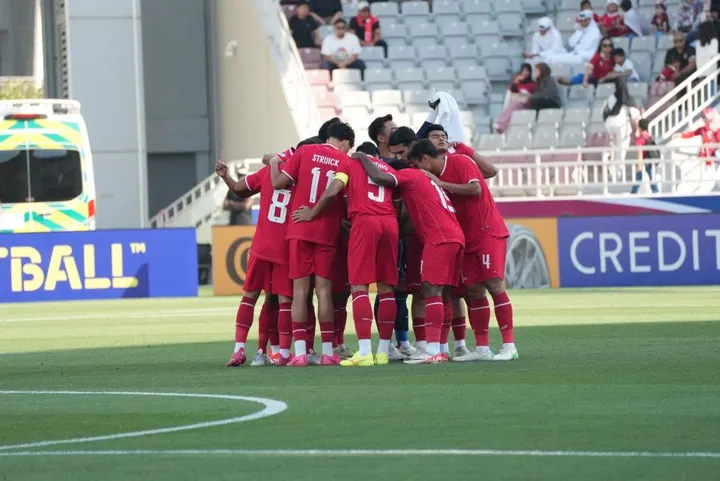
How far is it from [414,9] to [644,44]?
18.0 feet

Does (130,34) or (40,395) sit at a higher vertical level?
(130,34)

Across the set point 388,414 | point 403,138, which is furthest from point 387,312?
point 388,414

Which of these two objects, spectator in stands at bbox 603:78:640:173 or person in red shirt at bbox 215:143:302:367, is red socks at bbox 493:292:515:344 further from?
spectator in stands at bbox 603:78:640:173

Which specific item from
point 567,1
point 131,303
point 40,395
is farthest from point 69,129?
point 40,395

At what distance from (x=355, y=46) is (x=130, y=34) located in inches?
198

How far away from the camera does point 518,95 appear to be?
113 feet

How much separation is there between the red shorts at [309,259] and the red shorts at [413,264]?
29.3 inches

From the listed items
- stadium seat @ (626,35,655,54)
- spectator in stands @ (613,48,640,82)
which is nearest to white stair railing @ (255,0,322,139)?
spectator in stands @ (613,48,640,82)

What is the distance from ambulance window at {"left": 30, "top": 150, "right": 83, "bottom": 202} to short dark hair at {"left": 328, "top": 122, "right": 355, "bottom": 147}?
19211 mm

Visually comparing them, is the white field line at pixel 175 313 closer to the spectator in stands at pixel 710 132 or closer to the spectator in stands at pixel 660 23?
the spectator in stands at pixel 710 132

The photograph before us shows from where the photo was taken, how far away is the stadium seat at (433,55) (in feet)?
121

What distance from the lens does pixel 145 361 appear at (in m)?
14.4

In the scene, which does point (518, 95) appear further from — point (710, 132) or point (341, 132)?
point (341, 132)

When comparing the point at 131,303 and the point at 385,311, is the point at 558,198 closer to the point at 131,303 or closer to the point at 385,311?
the point at 131,303
